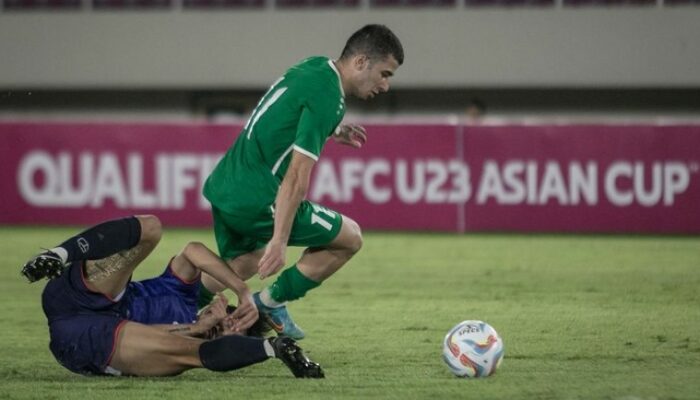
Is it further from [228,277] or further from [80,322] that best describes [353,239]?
[80,322]

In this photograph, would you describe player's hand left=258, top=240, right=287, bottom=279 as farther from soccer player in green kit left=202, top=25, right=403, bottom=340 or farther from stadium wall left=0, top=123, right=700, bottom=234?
stadium wall left=0, top=123, right=700, bottom=234

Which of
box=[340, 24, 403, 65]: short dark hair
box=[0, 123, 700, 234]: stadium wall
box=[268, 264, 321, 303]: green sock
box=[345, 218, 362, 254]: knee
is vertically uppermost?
box=[340, 24, 403, 65]: short dark hair

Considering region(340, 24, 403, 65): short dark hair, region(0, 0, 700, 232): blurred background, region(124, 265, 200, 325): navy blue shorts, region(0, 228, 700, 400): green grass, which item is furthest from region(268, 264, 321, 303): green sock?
region(0, 0, 700, 232): blurred background

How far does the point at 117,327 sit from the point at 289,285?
1.48m

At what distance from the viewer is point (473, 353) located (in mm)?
Result: 7020

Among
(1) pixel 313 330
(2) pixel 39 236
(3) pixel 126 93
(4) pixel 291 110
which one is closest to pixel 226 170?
(4) pixel 291 110

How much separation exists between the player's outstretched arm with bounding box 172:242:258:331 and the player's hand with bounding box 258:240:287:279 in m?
0.46

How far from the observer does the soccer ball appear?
702 cm

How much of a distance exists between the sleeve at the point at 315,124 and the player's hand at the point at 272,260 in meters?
0.48

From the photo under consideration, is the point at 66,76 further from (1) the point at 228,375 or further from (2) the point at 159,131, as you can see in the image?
(1) the point at 228,375

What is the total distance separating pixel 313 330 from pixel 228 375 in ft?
6.38

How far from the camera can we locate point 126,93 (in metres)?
25.3

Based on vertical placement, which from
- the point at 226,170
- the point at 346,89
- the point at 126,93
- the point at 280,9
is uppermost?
the point at 346,89

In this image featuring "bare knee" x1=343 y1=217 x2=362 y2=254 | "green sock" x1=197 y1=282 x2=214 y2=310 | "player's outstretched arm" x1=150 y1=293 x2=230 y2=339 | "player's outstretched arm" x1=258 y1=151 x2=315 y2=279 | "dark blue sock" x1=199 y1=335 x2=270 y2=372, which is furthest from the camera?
"green sock" x1=197 y1=282 x2=214 y2=310
